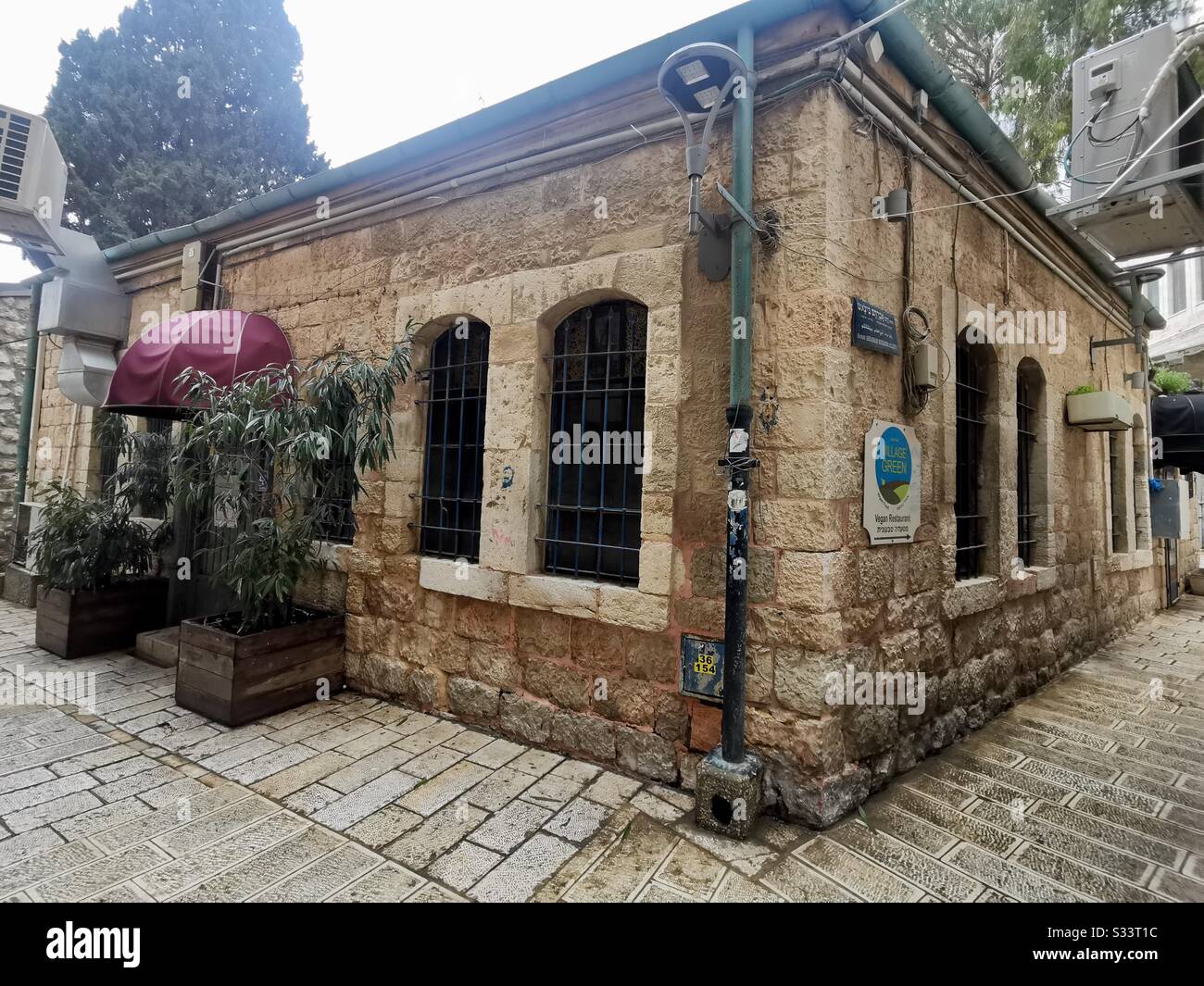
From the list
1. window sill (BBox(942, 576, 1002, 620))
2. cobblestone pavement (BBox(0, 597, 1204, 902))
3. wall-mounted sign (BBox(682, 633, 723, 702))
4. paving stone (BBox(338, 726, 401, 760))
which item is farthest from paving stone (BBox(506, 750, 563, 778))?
window sill (BBox(942, 576, 1002, 620))

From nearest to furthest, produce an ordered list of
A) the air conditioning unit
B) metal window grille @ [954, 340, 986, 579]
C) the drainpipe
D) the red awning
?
metal window grille @ [954, 340, 986, 579]
the red awning
the air conditioning unit
the drainpipe

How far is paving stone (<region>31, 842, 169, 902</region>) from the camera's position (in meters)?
2.13

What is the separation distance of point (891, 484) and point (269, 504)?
3.88 m

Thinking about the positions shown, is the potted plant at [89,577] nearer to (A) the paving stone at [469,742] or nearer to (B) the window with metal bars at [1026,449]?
(A) the paving stone at [469,742]

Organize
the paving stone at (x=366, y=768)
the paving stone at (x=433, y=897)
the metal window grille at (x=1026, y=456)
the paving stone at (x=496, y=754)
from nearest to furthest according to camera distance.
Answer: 1. the paving stone at (x=433, y=897)
2. the paving stone at (x=366, y=768)
3. the paving stone at (x=496, y=754)
4. the metal window grille at (x=1026, y=456)

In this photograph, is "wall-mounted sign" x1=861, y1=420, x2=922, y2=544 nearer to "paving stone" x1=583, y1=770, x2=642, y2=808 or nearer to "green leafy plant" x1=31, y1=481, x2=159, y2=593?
"paving stone" x1=583, y1=770, x2=642, y2=808

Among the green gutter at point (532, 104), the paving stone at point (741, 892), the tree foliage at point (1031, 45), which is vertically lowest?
the paving stone at point (741, 892)

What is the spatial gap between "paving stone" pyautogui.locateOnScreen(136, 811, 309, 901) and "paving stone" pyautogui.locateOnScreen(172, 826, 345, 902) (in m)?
0.04

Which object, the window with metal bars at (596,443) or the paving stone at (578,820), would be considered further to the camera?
the window with metal bars at (596,443)

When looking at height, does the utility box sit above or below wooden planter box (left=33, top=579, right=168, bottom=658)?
above

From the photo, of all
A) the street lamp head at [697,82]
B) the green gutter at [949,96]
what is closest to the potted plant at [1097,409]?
the green gutter at [949,96]

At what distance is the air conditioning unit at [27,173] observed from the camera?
5.45 metres

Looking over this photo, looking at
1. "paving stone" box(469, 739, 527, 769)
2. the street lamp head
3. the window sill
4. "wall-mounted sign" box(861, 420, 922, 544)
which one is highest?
the street lamp head

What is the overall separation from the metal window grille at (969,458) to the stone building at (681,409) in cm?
2
